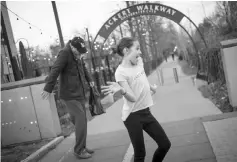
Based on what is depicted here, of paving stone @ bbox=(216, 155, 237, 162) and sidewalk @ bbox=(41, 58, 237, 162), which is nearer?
paving stone @ bbox=(216, 155, 237, 162)

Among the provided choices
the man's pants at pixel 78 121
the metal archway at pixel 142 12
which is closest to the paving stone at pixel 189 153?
the man's pants at pixel 78 121

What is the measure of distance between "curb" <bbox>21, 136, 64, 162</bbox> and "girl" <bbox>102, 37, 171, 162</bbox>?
248cm

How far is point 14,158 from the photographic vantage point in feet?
17.5

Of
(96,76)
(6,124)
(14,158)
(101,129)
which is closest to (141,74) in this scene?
(14,158)

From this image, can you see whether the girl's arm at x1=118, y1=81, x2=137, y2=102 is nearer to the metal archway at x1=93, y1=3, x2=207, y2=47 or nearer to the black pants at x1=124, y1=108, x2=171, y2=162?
the black pants at x1=124, y1=108, x2=171, y2=162

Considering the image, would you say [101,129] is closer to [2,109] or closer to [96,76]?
[2,109]

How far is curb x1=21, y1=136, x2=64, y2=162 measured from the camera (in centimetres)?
495

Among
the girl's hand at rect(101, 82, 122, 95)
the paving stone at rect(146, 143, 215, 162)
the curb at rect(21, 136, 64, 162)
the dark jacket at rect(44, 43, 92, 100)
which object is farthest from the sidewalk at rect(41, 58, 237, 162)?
the girl's hand at rect(101, 82, 122, 95)

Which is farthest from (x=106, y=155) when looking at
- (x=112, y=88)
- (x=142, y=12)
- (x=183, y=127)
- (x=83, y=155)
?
(x=142, y=12)

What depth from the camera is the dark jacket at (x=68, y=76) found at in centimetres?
459

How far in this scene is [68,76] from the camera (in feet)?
15.5

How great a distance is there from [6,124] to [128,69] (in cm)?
434

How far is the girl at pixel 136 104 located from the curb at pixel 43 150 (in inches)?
97.8

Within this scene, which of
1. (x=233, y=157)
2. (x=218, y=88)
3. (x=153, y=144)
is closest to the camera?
(x=233, y=157)
